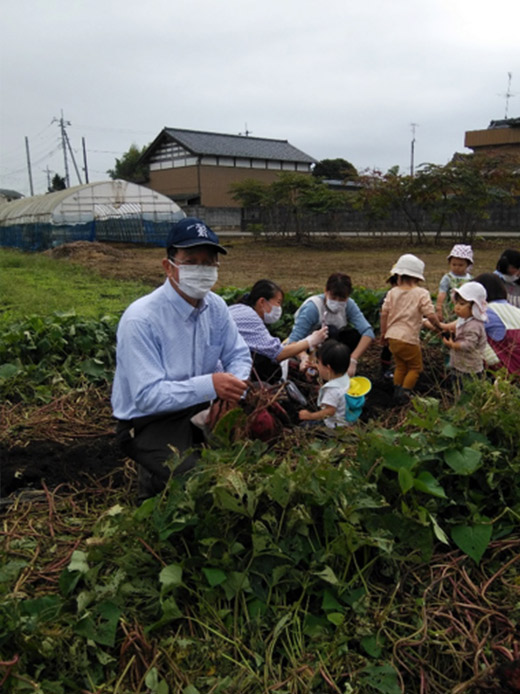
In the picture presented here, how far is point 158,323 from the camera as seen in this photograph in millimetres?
2979

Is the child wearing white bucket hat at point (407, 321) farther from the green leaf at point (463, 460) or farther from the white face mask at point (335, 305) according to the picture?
the green leaf at point (463, 460)

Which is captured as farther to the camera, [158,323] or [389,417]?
[389,417]

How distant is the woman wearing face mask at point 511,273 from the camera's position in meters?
5.55

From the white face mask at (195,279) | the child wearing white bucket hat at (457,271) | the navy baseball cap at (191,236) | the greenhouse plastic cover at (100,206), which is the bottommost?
the child wearing white bucket hat at (457,271)

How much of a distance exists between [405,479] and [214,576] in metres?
0.79

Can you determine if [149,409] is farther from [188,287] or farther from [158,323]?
[188,287]

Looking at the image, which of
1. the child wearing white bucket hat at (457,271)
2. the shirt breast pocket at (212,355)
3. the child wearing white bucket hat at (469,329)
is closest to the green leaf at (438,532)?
the shirt breast pocket at (212,355)

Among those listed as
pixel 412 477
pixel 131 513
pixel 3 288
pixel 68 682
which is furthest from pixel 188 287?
pixel 3 288

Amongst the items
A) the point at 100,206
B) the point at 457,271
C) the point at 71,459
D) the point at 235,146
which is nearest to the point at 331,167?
the point at 235,146

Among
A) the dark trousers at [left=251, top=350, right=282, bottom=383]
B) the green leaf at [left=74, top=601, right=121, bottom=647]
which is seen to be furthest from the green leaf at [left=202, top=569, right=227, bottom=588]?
the dark trousers at [left=251, top=350, right=282, bottom=383]

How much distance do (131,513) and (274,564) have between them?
0.56 metres

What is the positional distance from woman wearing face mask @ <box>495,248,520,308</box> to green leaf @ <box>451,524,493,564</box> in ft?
12.3

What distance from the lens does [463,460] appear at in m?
2.42

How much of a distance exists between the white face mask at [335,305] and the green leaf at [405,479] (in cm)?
294
